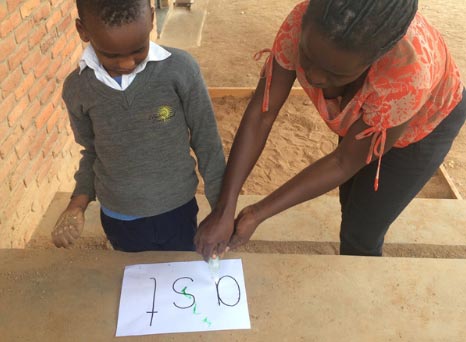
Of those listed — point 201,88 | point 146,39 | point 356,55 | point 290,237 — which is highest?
point 356,55

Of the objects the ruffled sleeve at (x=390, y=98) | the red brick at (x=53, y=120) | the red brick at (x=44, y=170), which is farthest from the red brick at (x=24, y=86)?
the ruffled sleeve at (x=390, y=98)

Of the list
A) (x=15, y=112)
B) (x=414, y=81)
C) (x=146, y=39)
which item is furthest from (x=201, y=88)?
(x=15, y=112)

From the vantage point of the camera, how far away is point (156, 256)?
1.43m

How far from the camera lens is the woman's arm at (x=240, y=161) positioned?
1331 mm

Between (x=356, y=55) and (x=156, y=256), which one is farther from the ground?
(x=356, y=55)

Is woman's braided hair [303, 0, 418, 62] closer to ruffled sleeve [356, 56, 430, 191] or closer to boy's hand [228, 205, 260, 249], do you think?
ruffled sleeve [356, 56, 430, 191]

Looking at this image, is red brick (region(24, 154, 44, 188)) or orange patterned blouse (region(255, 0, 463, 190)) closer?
orange patterned blouse (region(255, 0, 463, 190))

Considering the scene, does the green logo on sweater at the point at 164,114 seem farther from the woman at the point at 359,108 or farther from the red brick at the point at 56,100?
the red brick at the point at 56,100

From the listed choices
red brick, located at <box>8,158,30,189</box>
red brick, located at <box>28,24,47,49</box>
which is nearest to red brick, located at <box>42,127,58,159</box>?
red brick, located at <box>8,158,30,189</box>

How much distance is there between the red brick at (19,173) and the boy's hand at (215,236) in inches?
54.7

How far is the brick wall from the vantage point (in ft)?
7.15

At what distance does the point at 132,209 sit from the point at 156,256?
0.20m

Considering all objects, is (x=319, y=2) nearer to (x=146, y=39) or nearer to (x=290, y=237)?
(x=146, y=39)

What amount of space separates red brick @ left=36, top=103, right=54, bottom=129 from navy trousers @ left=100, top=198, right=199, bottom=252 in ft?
3.90
